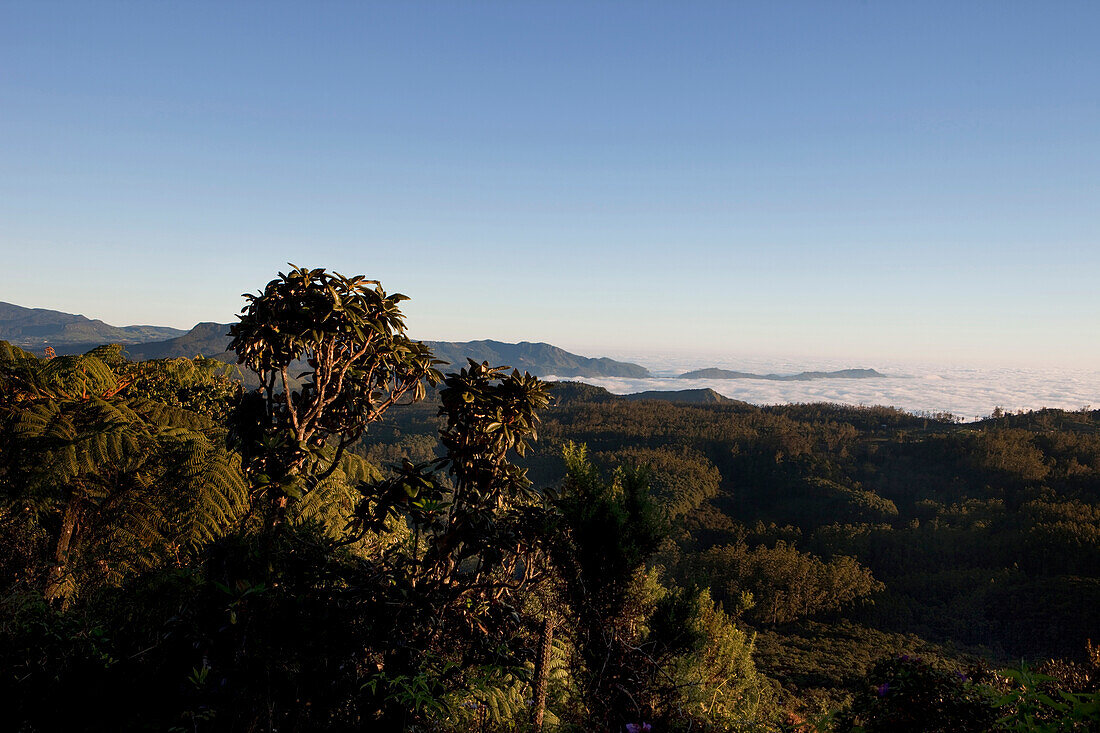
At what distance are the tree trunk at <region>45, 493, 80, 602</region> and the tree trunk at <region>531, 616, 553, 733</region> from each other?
364 centimetres

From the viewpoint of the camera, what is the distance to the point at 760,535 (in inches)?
2936

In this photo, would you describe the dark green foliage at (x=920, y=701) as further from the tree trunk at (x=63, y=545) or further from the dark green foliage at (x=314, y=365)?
the tree trunk at (x=63, y=545)

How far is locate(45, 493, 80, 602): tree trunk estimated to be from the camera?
4.25 metres

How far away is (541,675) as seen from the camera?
335cm

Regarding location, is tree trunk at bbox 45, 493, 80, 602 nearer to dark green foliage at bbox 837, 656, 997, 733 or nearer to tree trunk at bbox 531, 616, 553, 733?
tree trunk at bbox 531, 616, 553, 733

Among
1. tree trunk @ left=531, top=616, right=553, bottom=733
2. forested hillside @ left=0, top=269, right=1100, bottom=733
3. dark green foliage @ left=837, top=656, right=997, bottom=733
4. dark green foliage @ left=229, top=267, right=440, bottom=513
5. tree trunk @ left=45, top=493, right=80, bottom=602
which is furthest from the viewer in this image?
tree trunk @ left=45, top=493, right=80, bottom=602

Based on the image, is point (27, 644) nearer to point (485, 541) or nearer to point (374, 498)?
point (374, 498)

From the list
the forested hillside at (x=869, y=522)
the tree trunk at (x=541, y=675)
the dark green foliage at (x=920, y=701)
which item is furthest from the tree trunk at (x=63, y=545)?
the forested hillside at (x=869, y=522)

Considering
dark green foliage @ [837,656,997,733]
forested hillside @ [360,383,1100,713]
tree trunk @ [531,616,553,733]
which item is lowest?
forested hillside @ [360,383,1100,713]

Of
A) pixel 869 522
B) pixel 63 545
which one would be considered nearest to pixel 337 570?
pixel 63 545

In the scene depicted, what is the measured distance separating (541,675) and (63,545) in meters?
4.15

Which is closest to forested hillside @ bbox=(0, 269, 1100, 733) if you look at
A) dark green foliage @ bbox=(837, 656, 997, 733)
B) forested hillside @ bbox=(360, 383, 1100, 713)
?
dark green foliage @ bbox=(837, 656, 997, 733)

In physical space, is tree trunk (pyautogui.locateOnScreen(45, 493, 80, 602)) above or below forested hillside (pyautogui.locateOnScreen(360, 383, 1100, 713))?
above

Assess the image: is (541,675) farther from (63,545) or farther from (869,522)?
(869,522)
